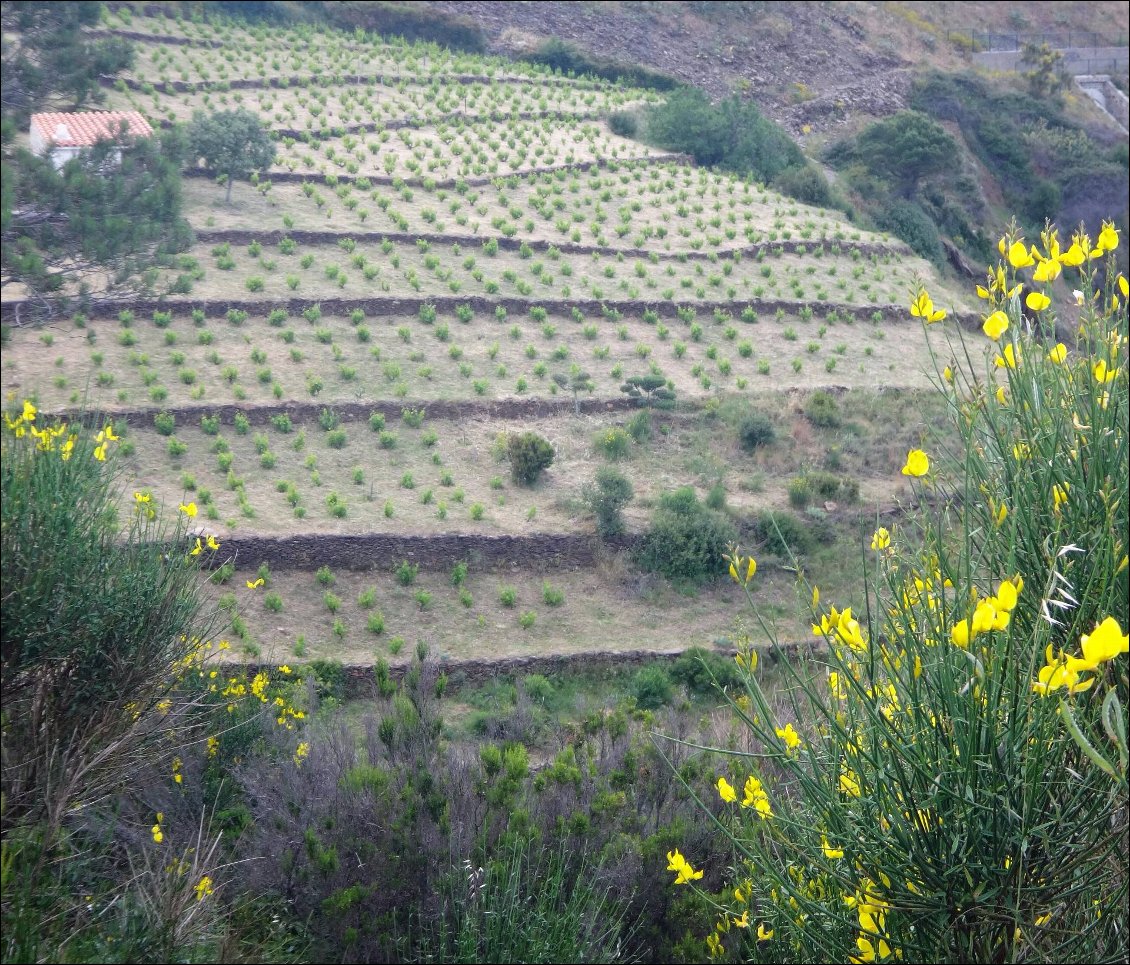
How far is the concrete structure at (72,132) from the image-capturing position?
45.1 ft

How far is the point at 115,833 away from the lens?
586cm

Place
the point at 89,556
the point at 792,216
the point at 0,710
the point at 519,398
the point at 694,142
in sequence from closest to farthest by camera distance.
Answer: the point at 0,710
the point at 89,556
the point at 519,398
the point at 792,216
the point at 694,142

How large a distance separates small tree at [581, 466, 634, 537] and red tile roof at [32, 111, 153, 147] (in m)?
7.76

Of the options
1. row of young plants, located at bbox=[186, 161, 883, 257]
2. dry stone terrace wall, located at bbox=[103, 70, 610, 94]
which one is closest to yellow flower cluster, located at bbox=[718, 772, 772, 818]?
row of young plants, located at bbox=[186, 161, 883, 257]

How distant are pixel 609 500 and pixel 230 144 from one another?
505 inches

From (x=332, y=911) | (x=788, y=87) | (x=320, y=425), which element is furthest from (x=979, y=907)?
(x=788, y=87)

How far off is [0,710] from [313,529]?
810 cm

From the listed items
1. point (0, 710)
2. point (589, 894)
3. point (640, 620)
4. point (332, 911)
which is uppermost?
point (0, 710)

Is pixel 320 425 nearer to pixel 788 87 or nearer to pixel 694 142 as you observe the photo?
pixel 694 142

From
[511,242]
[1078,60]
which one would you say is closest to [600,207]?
[511,242]

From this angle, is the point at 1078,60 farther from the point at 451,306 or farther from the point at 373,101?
the point at 451,306

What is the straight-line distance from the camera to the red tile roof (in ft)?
45.6

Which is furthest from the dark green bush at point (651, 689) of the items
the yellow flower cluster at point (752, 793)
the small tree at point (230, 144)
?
the small tree at point (230, 144)

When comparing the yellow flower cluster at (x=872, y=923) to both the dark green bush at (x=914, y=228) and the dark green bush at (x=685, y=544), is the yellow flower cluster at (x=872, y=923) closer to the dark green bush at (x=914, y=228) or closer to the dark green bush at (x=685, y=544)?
the dark green bush at (x=685, y=544)
